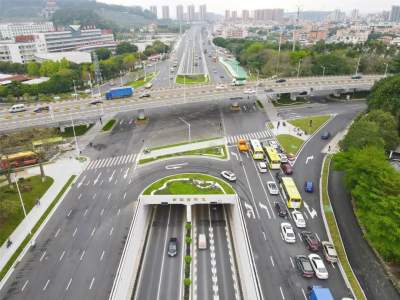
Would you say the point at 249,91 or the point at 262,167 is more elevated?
the point at 249,91

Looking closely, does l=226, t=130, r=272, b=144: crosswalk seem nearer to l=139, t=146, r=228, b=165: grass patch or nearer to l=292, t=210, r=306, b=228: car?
l=139, t=146, r=228, b=165: grass patch

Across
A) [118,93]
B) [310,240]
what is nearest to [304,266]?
[310,240]

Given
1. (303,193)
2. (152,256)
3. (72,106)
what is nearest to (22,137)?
(72,106)

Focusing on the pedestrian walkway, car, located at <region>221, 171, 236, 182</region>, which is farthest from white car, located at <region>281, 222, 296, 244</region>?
the pedestrian walkway

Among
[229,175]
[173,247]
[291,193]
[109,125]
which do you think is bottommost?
[173,247]

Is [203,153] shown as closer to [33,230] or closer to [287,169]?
[287,169]
